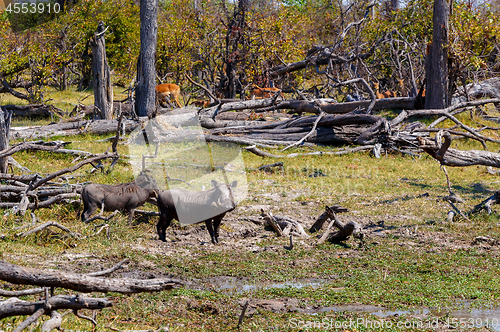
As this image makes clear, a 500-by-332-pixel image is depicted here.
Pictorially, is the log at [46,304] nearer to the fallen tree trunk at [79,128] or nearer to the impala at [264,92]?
the fallen tree trunk at [79,128]

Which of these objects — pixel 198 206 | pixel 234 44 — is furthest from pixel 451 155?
pixel 234 44

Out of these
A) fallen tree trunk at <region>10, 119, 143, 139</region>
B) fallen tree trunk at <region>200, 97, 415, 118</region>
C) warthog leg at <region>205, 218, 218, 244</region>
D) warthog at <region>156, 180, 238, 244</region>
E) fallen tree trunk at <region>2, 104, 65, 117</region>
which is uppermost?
fallen tree trunk at <region>200, 97, 415, 118</region>

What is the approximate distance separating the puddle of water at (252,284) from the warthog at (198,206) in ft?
4.80

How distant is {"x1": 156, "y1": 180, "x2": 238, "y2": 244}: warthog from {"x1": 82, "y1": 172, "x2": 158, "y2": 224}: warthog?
27.5 inches

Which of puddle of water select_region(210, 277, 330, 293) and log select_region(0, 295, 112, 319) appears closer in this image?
log select_region(0, 295, 112, 319)

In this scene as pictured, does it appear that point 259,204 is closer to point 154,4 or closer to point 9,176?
point 9,176

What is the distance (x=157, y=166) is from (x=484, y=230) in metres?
6.44

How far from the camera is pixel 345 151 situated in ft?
46.0

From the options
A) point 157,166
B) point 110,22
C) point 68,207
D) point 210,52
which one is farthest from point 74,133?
point 110,22

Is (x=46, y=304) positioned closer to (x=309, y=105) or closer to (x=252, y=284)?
(x=252, y=284)

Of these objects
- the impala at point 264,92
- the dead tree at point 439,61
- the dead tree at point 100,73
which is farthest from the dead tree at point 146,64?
the dead tree at point 439,61

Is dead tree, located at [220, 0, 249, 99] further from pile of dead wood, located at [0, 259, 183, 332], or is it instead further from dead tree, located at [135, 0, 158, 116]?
pile of dead wood, located at [0, 259, 183, 332]

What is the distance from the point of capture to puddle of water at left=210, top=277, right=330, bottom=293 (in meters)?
5.59

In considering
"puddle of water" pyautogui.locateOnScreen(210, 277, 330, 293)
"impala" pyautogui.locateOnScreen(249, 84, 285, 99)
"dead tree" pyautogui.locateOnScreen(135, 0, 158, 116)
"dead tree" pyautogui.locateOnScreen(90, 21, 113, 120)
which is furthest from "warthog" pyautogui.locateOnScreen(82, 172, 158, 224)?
"impala" pyautogui.locateOnScreen(249, 84, 285, 99)
